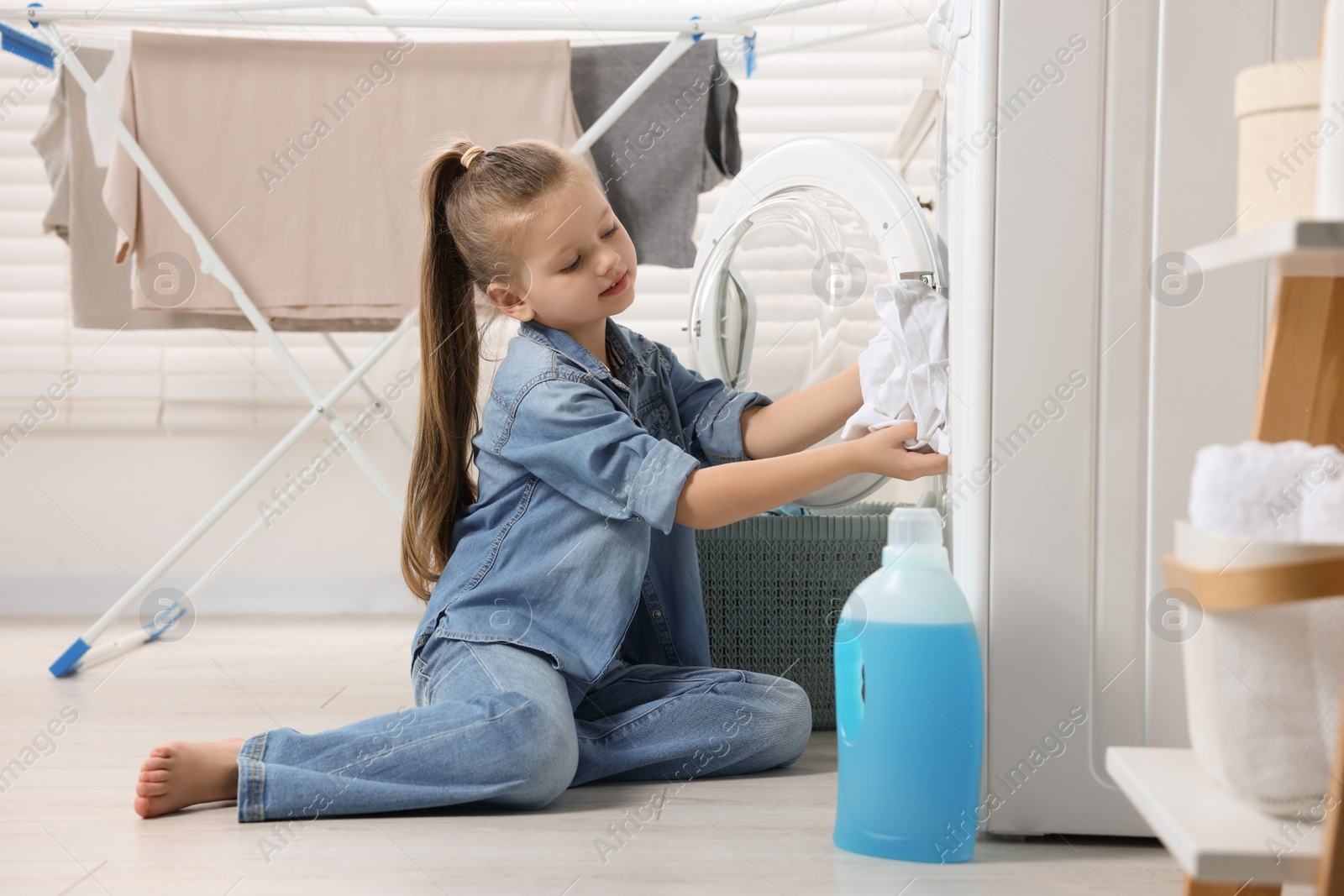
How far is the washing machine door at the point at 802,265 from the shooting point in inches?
47.9

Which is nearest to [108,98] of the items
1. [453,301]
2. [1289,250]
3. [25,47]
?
[25,47]

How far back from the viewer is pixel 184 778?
1.00 m

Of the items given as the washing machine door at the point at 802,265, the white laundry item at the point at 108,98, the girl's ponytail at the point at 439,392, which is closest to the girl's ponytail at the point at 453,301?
the girl's ponytail at the point at 439,392

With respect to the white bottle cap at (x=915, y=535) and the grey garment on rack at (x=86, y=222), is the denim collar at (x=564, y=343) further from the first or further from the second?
the grey garment on rack at (x=86, y=222)

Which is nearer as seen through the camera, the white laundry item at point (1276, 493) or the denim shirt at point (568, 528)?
the white laundry item at point (1276, 493)

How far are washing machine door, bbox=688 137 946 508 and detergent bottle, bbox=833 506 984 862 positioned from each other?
381 millimetres

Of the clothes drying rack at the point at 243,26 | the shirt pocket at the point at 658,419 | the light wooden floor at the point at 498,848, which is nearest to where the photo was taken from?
the light wooden floor at the point at 498,848

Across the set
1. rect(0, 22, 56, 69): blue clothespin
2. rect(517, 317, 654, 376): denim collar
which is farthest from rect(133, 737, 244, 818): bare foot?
rect(0, 22, 56, 69): blue clothespin

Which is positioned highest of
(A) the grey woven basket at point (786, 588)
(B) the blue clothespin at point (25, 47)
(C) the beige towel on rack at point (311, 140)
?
(B) the blue clothespin at point (25, 47)

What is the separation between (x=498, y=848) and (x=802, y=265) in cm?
80

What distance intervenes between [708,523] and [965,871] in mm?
372

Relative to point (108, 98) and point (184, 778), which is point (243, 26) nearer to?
point (108, 98)

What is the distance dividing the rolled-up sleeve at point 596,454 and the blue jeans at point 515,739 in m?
0.17

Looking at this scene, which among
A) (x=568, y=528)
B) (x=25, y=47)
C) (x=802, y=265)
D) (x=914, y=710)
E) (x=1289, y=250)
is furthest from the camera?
(x=25, y=47)
